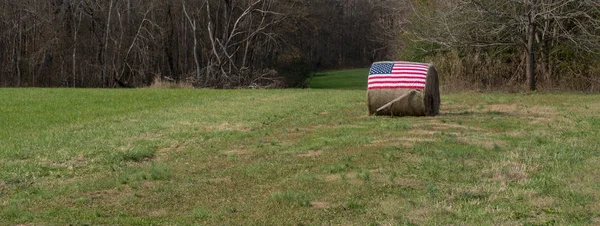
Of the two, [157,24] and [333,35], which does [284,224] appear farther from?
[333,35]

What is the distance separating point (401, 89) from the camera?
16391 mm

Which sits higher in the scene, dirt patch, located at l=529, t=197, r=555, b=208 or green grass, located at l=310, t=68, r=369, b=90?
green grass, located at l=310, t=68, r=369, b=90

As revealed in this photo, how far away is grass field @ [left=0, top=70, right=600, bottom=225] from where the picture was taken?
7.43m

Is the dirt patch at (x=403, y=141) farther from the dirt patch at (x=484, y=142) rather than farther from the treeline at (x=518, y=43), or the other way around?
the treeline at (x=518, y=43)

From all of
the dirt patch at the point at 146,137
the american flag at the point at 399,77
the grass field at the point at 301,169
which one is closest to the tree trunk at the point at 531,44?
the grass field at the point at 301,169

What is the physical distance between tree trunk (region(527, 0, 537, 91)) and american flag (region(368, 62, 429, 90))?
11.4m

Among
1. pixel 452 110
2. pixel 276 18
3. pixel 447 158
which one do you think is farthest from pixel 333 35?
pixel 447 158

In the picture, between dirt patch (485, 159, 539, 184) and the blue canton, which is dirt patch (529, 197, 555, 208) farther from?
the blue canton

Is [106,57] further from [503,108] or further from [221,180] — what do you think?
[221,180]

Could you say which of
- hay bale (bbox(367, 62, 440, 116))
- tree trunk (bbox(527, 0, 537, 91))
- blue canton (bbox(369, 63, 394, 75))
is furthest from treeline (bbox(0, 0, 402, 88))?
hay bale (bbox(367, 62, 440, 116))

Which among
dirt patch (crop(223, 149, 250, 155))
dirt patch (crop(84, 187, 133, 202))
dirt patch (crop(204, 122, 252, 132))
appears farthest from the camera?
dirt patch (crop(204, 122, 252, 132))

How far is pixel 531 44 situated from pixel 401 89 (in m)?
12.5

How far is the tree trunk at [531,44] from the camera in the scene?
2658 centimetres

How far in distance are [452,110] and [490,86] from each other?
1098 cm
